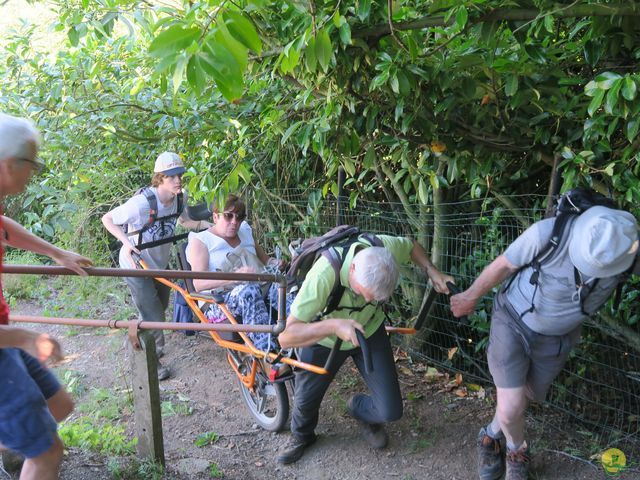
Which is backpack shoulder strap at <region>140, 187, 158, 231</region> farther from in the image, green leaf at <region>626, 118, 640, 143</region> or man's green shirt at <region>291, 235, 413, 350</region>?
green leaf at <region>626, 118, 640, 143</region>

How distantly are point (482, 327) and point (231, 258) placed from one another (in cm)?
199

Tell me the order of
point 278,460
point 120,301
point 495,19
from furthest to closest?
point 120,301 → point 278,460 → point 495,19

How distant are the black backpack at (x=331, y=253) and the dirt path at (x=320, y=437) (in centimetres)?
120

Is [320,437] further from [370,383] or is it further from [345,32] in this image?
[345,32]

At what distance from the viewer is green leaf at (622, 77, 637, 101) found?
2.69m

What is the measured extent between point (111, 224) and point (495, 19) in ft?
12.0

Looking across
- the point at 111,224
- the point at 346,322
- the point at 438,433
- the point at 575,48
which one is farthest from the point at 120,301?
the point at 575,48

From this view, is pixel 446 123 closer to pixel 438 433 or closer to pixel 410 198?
pixel 410 198

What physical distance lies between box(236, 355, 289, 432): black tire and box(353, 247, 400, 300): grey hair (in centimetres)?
144

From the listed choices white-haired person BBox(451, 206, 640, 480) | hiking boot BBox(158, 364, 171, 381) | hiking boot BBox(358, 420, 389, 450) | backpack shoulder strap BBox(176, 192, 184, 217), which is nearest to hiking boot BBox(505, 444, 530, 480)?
white-haired person BBox(451, 206, 640, 480)

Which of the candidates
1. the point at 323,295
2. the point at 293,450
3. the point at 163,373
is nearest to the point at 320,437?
the point at 293,450

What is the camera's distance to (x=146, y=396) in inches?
136

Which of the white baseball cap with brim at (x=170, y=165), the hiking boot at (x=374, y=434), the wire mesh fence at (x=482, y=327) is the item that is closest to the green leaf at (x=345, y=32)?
the wire mesh fence at (x=482, y=327)

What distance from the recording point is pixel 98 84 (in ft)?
18.2
